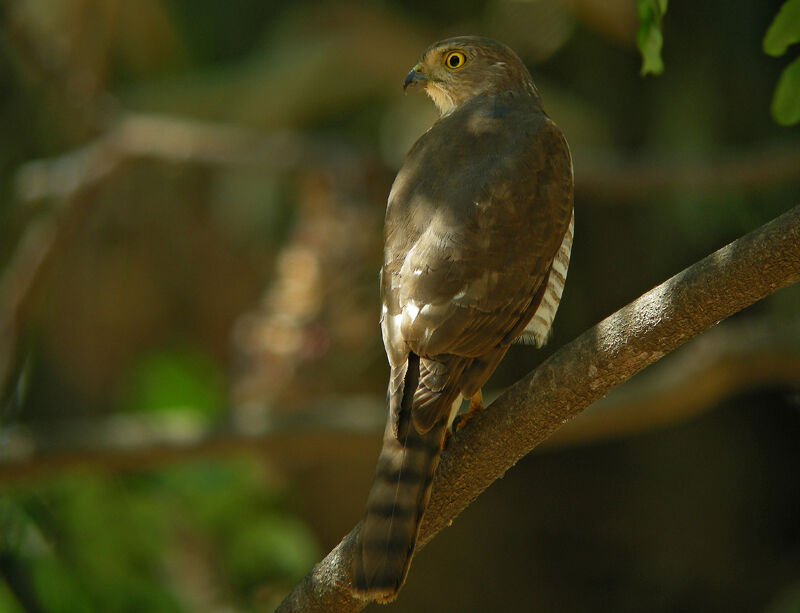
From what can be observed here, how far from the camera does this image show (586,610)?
925 centimetres

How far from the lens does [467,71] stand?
4.19 m

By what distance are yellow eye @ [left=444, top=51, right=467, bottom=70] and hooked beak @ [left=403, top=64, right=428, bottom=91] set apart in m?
0.10

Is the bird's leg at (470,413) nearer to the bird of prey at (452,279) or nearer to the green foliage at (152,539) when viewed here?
the bird of prey at (452,279)

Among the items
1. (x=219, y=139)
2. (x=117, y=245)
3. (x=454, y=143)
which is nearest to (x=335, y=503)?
(x=117, y=245)

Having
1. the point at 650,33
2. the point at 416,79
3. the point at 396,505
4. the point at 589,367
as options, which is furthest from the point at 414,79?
the point at 396,505

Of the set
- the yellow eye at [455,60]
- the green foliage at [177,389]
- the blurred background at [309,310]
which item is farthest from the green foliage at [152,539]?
the yellow eye at [455,60]

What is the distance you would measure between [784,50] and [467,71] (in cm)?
172

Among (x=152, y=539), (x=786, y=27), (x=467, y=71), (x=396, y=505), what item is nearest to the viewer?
(x=786, y=27)

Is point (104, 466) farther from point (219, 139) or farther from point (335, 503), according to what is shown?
point (335, 503)

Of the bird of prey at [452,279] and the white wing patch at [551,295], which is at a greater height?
the bird of prey at [452,279]

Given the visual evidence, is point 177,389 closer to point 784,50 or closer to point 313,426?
point 313,426

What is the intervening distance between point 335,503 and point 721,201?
381 centimetres

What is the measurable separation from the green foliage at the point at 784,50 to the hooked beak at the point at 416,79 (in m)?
1.73

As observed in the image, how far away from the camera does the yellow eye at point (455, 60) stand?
4.19m
